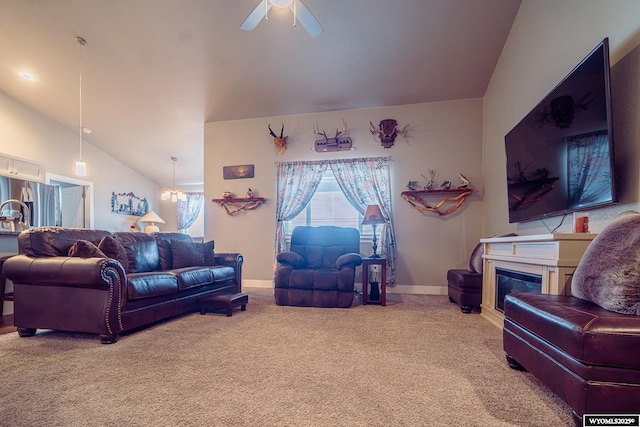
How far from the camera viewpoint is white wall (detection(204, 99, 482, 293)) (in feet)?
14.9

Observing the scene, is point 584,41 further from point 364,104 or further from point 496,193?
point 364,104

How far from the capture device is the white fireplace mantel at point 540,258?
1948 millimetres

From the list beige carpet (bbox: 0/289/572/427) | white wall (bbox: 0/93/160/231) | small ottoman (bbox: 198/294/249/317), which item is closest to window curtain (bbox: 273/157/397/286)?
small ottoman (bbox: 198/294/249/317)

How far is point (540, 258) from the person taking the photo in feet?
7.18

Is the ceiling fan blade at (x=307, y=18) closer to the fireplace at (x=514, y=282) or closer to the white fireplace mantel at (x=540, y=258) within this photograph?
the white fireplace mantel at (x=540, y=258)

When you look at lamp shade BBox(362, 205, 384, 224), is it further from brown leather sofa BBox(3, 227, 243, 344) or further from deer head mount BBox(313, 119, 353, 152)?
brown leather sofa BBox(3, 227, 243, 344)

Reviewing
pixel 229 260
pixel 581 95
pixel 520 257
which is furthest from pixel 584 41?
pixel 229 260

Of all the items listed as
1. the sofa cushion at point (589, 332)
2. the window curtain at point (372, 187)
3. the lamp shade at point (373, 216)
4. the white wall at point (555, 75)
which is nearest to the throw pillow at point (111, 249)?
the lamp shade at point (373, 216)

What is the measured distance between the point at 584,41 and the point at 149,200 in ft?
30.1

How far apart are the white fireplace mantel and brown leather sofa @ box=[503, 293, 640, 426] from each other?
0.51 m

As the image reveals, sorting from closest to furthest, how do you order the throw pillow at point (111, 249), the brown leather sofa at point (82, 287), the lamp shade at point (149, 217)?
the brown leather sofa at point (82, 287), the throw pillow at point (111, 249), the lamp shade at point (149, 217)

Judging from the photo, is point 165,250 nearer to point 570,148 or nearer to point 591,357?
point 591,357

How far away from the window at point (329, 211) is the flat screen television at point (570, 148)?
2469mm

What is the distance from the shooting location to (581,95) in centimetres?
212
